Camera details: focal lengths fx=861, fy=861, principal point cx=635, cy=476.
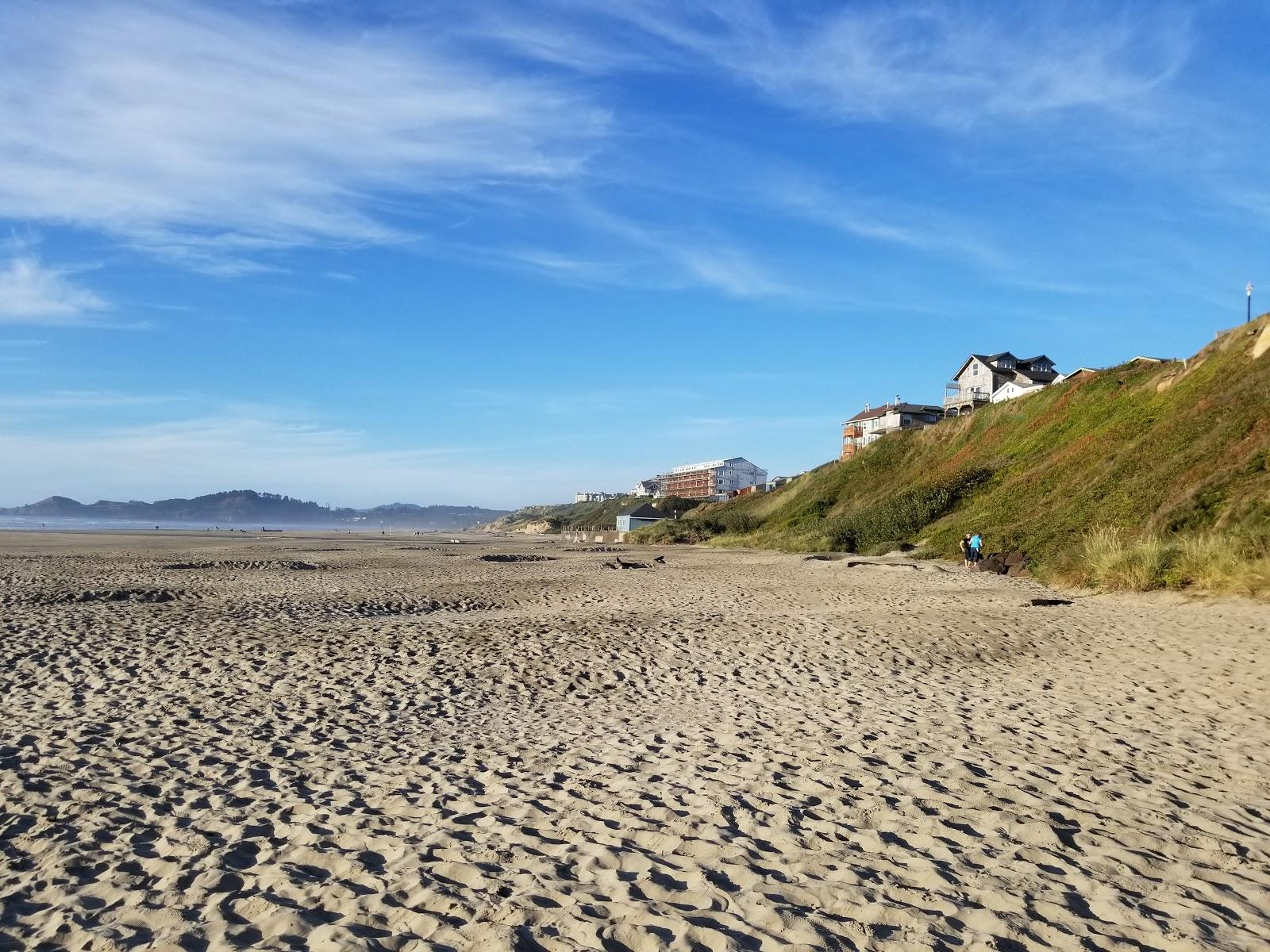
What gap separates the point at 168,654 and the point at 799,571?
21485 millimetres

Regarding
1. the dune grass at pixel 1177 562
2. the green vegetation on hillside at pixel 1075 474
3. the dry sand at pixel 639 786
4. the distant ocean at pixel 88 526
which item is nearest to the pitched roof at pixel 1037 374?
the green vegetation on hillside at pixel 1075 474

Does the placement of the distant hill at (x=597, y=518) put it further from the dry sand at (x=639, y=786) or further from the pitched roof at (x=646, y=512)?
the dry sand at (x=639, y=786)

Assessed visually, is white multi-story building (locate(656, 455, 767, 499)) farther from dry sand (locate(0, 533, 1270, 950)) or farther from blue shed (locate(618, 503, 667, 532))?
dry sand (locate(0, 533, 1270, 950))

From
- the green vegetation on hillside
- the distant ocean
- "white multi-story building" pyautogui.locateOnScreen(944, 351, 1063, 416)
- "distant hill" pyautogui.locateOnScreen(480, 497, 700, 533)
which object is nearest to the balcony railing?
"white multi-story building" pyautogui.locateOnScreen(944, 351, 1063, 416)

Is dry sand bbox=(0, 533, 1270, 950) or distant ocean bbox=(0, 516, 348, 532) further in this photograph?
distant ocean bbox=(0, 516, 348, 532)

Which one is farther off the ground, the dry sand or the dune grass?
the dune grass

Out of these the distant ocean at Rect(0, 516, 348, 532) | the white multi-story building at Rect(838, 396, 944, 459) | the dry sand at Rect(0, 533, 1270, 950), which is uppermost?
the white multi-story building at Rect(838, 396, 944, 459)

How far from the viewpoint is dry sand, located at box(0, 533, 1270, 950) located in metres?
4.54

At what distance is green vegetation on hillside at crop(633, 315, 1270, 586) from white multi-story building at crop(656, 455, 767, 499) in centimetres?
7735

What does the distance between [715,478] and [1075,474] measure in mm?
107540

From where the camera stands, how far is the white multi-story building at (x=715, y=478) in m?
141

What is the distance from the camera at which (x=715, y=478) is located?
141 m

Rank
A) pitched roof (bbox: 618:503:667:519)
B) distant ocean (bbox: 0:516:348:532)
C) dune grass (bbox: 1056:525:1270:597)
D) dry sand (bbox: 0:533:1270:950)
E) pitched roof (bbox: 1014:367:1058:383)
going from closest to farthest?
dry sand (bbox: 0:533:1270:950) → dune grass (bbox: 1056:525:1270:597) → pitched roof (bbox: 1014:367:1058:383) → distant ocean (bbox: 0:516:348:532) → pitched roof (bbox: 618:503:667:519)

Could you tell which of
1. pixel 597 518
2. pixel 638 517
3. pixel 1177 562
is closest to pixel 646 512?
pixel 638 517
